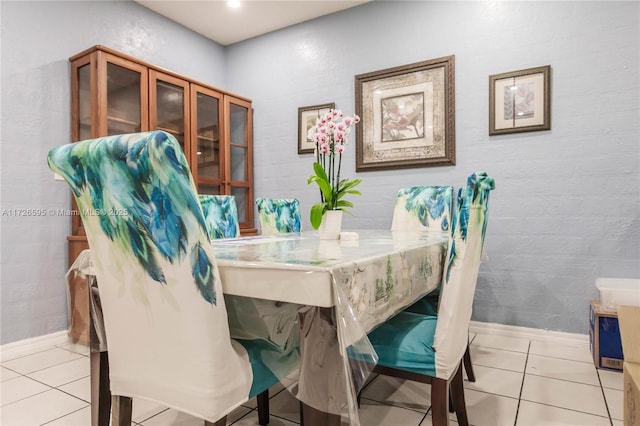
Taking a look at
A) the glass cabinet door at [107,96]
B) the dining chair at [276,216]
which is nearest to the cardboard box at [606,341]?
the dining chair at [276,216]

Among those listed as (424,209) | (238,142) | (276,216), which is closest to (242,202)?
(238,142)

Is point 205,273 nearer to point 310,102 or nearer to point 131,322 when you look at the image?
point 131,322

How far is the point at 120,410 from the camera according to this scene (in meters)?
1.13

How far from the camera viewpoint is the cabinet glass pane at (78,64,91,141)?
109 inches

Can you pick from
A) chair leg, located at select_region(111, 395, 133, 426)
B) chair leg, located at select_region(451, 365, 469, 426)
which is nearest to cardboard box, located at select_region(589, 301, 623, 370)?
chair leg, located at select_region(451, 365, 469, 426)

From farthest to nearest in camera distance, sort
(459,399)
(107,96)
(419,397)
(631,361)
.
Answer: (107,96) < (419,397) < (459,399) < (631,361)

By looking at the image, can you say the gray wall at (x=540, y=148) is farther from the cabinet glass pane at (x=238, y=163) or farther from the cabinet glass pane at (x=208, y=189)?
the cabinet glass pane at (x=208, y=189)

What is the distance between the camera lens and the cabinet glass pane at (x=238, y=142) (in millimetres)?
3861

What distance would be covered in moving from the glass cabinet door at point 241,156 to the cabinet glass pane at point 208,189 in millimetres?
140

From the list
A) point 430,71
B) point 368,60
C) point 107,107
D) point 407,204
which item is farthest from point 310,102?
point 107,107

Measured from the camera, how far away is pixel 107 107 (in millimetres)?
2736

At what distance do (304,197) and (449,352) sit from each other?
8.84ft

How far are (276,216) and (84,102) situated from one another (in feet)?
5.26

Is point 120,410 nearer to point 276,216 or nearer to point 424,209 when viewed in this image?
point 276,216
